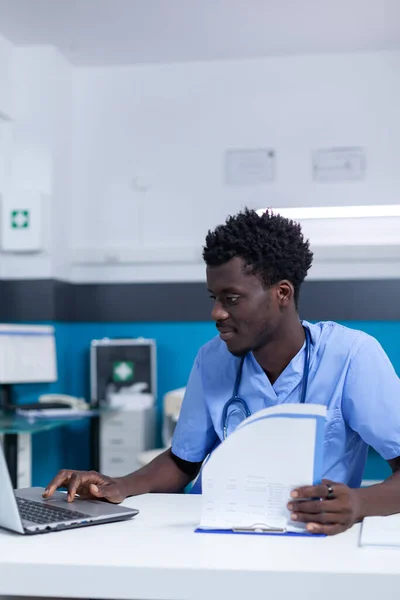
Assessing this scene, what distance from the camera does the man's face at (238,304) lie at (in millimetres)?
1631

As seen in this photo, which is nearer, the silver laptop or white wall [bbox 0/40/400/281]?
the silver laptop

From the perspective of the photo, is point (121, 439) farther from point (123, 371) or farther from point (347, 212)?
point (347, 212)

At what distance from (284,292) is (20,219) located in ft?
11.6

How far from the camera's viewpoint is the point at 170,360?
5.27 metres

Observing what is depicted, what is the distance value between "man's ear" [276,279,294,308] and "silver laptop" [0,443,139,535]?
526 mm

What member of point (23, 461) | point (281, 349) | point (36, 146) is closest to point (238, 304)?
point (281, 349)

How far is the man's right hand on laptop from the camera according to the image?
1.54m

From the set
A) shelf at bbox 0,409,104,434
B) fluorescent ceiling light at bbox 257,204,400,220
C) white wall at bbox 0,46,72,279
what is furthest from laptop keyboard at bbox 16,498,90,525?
white wall at bbox 0,46,72,279

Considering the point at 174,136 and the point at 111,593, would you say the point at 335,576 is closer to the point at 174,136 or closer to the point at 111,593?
the point at 111,593

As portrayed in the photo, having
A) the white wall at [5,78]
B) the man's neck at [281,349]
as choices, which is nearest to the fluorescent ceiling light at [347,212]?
the man's neck at [281,349]

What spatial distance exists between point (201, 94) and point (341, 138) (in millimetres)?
942

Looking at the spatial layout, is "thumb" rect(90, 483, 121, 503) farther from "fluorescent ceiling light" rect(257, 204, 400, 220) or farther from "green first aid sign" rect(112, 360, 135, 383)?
"green first aid sign" rect(112, 360, 135, 383)

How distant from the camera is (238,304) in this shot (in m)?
1.63

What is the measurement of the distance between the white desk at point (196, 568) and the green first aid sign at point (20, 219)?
3.85 m
